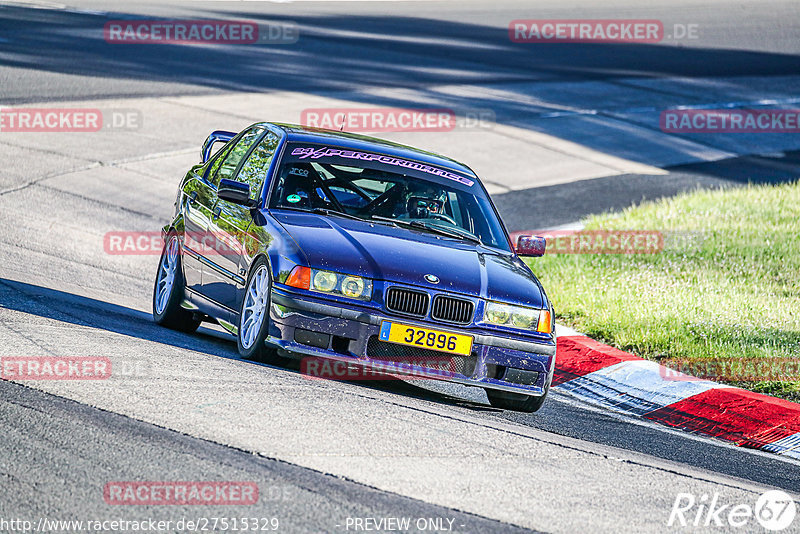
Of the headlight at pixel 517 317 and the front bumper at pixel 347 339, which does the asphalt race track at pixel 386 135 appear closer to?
the front bumper at pixel 347 339

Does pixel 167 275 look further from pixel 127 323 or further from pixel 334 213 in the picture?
pixel 334 213

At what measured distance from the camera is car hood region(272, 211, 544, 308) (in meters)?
7.34

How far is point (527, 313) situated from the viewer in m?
A: 7.55

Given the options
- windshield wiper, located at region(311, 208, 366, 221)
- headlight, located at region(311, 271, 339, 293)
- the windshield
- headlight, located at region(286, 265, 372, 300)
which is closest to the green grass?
the windshield

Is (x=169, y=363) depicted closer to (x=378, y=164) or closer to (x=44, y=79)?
(x=378, y=164)

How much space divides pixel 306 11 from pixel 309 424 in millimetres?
30650

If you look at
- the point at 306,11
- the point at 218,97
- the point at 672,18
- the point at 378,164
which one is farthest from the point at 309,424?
the point at 672,18

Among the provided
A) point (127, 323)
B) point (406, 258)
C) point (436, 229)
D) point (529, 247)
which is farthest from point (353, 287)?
point (127, 323)

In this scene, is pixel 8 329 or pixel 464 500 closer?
pixel 464 500

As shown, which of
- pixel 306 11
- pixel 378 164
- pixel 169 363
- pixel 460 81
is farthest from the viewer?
pixel 306 11

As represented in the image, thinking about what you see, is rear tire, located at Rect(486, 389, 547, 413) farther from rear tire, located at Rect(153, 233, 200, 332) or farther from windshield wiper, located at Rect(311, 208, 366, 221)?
rear tire, located at Rect(153, 233, 200, 332)

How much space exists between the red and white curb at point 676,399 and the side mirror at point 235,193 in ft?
8.55

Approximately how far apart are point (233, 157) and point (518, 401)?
3.19 m

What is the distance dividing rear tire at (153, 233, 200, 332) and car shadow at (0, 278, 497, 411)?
0.10 metres
